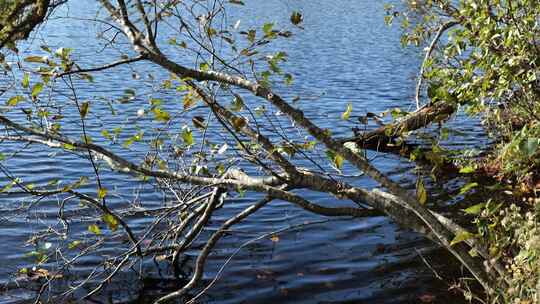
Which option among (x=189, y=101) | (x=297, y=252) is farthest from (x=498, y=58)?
(x=297, y=252)

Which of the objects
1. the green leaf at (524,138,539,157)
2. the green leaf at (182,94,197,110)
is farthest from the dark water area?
the green leaf at (524,138,539,157)

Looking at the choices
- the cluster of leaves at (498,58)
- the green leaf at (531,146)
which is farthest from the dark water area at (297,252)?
the green leaf at (531,146)

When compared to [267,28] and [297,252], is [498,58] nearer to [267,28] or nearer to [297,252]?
[267,28]

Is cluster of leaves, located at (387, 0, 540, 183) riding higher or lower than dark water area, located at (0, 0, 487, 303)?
higher

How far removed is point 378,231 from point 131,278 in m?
3.95

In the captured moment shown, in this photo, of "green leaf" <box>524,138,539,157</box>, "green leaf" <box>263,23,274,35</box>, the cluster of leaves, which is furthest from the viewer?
the cluster of leaves

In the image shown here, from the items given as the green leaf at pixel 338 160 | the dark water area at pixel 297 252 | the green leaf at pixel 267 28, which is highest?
the green leaf at pixel 267 28

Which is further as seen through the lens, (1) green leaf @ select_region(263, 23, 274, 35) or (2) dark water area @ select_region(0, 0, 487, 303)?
(2) dark water area @ select_region(0, 0, 487, 303)

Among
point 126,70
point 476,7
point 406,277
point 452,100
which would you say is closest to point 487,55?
point 476,7

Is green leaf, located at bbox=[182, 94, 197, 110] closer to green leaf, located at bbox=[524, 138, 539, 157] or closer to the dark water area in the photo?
the dark water area

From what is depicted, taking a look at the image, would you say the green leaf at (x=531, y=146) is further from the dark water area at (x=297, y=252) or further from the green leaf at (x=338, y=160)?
the dark water area at (x=297, y=252)

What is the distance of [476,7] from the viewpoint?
6664 millimetres

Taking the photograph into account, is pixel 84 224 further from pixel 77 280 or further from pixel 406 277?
pixel 406 277

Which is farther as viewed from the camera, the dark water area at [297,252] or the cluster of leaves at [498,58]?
the dark water area at [297,252]
